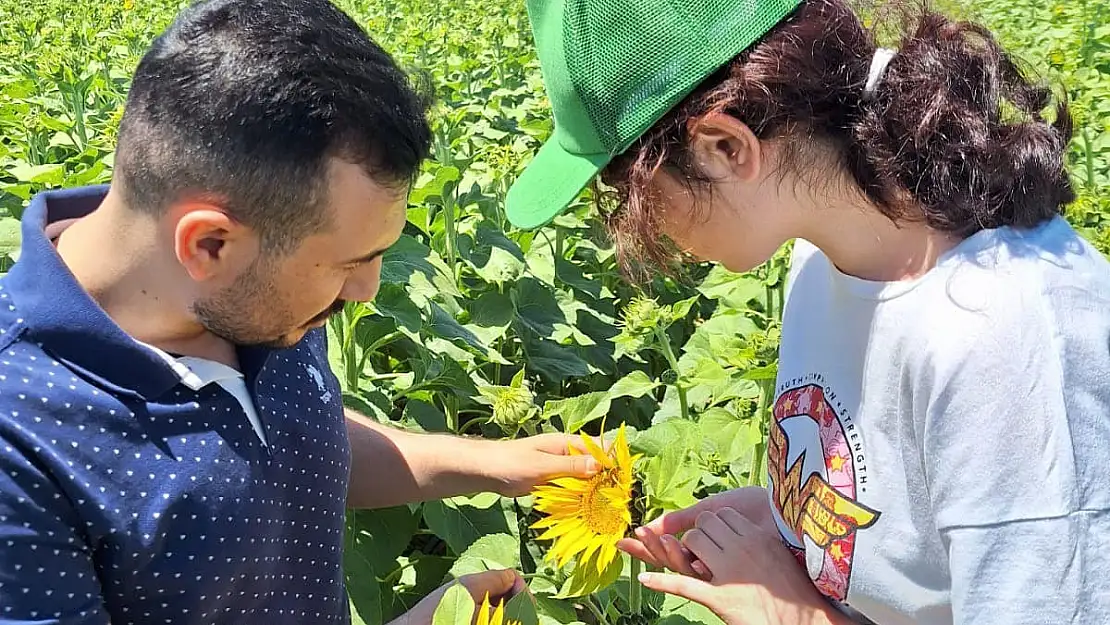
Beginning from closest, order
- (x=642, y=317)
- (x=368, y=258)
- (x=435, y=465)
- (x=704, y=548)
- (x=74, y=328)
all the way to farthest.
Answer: (x=74, y=328)
(x=368, y=258)
(x=704, y=548)
(x=435, y=465)
(x=642, y=317)

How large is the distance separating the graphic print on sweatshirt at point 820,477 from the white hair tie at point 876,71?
29 cm

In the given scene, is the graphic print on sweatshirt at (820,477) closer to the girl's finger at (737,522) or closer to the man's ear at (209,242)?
the girl's finger at (737,522)

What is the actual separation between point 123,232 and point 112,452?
187 millimetres

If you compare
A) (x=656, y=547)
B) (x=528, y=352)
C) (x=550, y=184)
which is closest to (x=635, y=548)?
(x=656, y=547)

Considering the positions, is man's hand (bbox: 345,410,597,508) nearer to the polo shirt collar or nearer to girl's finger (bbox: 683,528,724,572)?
girl's finger (bbox: 683,528,724,572)

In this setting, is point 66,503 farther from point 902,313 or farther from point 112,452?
point 902,313

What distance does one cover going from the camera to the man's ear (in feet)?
2.95

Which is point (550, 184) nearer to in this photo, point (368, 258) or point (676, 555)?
→ point (368, 258)

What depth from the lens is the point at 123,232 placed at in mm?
933

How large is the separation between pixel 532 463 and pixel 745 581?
0.28 m

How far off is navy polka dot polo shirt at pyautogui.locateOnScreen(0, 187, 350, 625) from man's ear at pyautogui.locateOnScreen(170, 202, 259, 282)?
8cm

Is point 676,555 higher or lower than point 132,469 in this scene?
lower

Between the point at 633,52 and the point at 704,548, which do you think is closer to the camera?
the point at 633,52

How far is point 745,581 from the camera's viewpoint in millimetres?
1178
